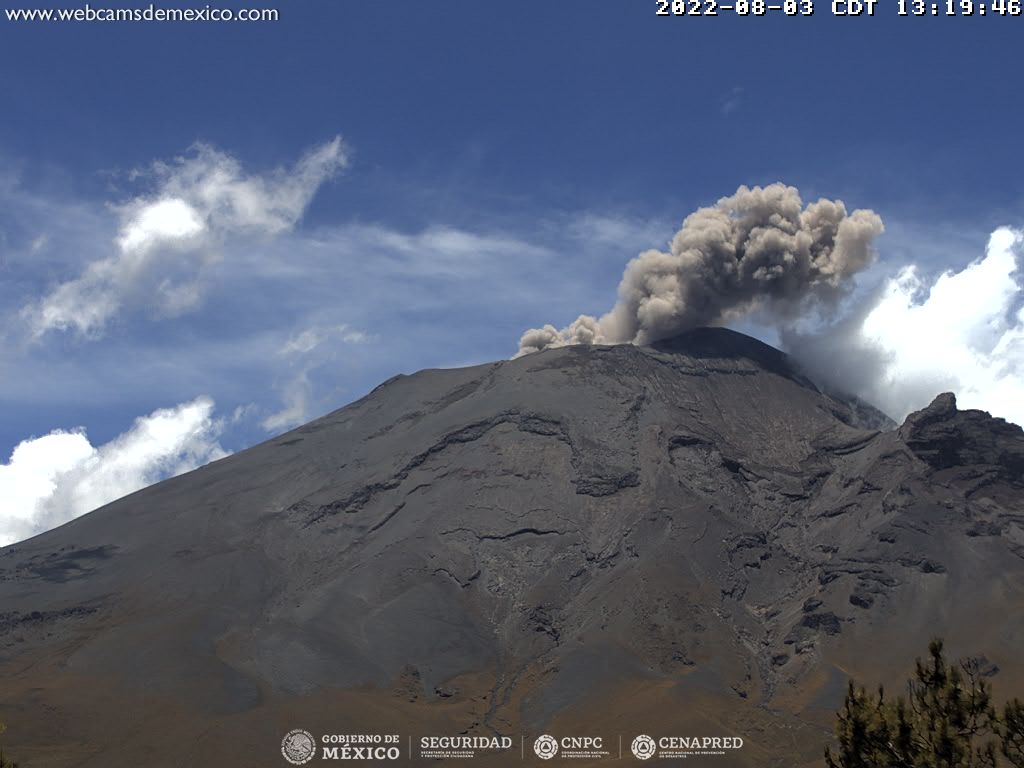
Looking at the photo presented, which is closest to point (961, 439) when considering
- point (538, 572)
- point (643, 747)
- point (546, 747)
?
point (538, 572)

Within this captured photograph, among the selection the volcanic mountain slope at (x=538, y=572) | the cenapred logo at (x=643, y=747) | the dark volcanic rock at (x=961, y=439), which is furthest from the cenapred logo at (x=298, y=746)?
the dark volcanic rock at (x=961, y=439)

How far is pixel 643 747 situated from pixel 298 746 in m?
30.3

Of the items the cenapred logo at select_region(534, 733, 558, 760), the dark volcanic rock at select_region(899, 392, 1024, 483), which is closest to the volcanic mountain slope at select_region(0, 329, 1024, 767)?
the dark volcanic rock at select_region(899, 392, 1024, 483)

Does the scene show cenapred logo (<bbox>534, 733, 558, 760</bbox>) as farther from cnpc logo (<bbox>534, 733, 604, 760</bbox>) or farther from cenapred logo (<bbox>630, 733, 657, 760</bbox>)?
cenapred logo (<bbox>630, 733, 657, 760</bbox>)

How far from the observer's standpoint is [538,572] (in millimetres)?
152750

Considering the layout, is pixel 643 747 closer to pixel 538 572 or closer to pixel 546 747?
pixel 546 747

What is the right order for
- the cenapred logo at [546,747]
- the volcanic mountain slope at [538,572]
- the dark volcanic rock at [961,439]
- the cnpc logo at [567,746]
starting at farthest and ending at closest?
the dark volcanic rock at [961,439]
the volcanic mountain slope at [538,572]
the cenapred logo at [546,747]
the cnpc logo at [567,746]

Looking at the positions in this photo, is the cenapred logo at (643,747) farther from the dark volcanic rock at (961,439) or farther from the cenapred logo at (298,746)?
the dark volcanic rock at (961,439)

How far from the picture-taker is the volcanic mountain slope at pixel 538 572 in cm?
12325

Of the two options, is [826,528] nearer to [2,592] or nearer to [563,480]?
[563,480]

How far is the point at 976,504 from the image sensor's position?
157 m

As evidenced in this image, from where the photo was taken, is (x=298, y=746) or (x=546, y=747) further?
(x=546, y=747)

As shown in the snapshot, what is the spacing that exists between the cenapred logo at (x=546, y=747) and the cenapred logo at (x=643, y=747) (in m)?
7.30

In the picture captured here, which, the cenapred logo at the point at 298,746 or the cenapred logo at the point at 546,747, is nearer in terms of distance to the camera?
the cenapred logo at the point at 298,746
